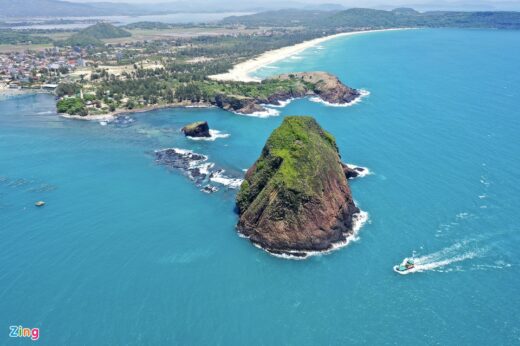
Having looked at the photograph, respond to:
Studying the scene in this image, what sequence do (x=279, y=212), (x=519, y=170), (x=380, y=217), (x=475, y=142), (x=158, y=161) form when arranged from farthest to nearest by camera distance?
(x=475, y=142) < (x=158, y=161) < (x=519, y=170) < (x=380, y=217) < (x=279, y=212)

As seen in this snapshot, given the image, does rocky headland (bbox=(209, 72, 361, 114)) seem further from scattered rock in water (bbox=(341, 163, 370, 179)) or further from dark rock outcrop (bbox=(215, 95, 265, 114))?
scattered rock in water (bbox=(341, 163, 370, 179))

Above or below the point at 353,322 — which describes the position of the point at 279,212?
above

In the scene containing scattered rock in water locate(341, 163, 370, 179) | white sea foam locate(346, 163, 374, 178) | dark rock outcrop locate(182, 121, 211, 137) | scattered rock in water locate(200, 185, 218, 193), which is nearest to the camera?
scattered rock in water locate(200, 185, 218, 193)

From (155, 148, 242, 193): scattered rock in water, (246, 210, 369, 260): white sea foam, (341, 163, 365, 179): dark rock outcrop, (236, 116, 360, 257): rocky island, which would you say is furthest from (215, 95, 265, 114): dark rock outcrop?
(246, 210, 369, 260): white sea foam

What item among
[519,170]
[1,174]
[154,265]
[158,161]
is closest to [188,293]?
[154,265]

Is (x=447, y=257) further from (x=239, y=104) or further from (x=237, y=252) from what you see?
(x=239, y=104)

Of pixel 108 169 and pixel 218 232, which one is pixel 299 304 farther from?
pixel 108 169
